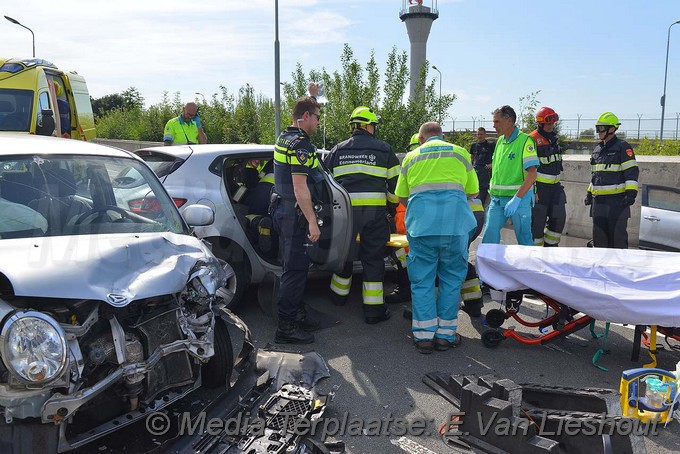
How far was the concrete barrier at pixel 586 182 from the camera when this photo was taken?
8117 mm

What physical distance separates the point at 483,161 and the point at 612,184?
416 cm

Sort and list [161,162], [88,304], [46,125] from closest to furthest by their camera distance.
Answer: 1. [88,304]
2. [161,162]
3. [46,125]

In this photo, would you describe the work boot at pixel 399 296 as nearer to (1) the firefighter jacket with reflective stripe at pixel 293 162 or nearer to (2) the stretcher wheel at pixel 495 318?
(2) the stretcher wheel at pixel 495 318

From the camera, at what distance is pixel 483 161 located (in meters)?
11.0

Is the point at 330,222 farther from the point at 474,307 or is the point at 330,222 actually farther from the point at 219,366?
the point at 219,366

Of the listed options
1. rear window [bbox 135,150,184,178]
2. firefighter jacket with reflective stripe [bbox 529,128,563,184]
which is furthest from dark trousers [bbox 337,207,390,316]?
firefighter jacket with reflective stripe [bbox 529,128,563,184]

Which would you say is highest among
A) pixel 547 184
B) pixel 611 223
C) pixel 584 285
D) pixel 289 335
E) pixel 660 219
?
pixel 547 184

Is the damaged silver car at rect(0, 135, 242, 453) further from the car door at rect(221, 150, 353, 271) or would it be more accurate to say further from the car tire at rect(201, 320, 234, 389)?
the car door at rect(221, 150, 353, 271)

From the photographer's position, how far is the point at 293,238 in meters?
5.00

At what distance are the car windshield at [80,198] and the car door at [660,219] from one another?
5.34 metres

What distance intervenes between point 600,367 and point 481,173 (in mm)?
6705

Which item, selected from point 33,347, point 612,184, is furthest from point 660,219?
point 33,347

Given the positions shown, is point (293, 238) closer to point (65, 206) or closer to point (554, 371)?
point (65, 206)

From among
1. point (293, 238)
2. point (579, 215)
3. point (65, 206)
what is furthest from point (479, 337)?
point (579, 215)
